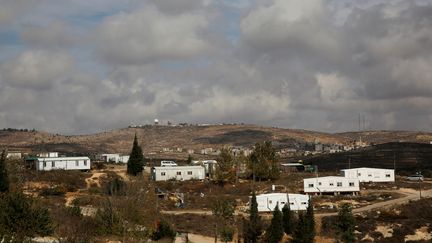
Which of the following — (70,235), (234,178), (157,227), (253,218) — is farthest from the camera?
(234,178)

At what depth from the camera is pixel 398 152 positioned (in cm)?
14488

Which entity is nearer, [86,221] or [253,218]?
[86,221]

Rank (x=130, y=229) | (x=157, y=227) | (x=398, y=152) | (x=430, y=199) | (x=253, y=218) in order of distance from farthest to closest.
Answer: (x=398, y=152) → (x=430, y=199) → (x=253, y=218) → (x=157, y=227) → (x=130, y=229)

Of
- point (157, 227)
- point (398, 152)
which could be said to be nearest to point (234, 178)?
point (157, 227)

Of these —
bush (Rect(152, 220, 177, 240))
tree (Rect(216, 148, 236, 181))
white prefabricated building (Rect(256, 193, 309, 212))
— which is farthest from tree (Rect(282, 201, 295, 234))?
tree (Rect(216, 148, 236, 181))

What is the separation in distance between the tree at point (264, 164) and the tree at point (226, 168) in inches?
145

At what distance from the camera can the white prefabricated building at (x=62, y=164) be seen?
89.3 meters

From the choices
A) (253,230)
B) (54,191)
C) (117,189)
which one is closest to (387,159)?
(54,191)

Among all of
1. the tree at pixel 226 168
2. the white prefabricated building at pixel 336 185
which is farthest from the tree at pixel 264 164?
the white prefabricated building at pixel 336 185

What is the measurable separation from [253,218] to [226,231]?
3.56 m

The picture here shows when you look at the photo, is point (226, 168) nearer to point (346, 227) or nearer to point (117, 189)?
point (117, 189)

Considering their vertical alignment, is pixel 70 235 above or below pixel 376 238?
above

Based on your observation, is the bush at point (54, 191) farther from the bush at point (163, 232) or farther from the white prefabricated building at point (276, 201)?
the bush at point (163, 232)

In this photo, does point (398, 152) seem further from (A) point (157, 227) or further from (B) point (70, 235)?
(B) point (70, 235)
